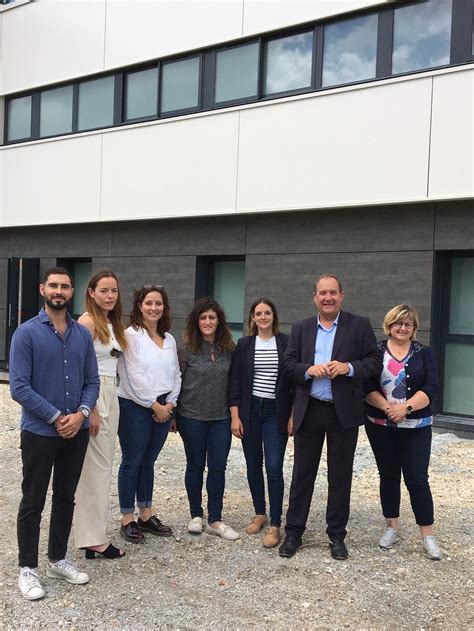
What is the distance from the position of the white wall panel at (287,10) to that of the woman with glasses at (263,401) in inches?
257

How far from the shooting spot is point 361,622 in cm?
352

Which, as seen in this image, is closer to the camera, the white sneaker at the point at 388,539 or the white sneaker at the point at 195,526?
the white sneaker at the point at 388,539

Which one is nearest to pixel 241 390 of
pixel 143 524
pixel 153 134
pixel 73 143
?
pixel 143 524

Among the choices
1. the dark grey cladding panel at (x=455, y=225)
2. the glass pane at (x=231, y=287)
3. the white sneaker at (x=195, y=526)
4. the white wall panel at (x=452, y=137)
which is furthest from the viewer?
the glass pane at (x=231, y=287)

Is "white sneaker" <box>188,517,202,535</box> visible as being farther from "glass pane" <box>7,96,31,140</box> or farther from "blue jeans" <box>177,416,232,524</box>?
"glass pane" <box>7,96,31,140</box>

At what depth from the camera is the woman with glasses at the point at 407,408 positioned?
175 inches

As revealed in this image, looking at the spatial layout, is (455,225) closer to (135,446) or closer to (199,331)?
(199,331)

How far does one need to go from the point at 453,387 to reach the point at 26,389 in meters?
7.07

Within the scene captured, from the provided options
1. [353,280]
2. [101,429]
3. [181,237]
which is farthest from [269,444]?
[181,237]

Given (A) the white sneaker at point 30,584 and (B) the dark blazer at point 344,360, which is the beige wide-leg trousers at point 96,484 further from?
(B) the dark blazer at point 344,360

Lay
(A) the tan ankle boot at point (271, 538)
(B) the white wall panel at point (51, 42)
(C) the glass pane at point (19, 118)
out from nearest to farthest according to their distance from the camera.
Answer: (A) the tan ankle boot at point (271, 538) < (B) the white wall panel at point (51, 42) < (C) the glass pane at point (19, 118)

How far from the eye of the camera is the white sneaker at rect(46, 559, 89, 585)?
393 cm

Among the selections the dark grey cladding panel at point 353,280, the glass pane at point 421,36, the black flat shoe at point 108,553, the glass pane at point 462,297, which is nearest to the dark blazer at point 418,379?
the black flat shoe at point 108,553

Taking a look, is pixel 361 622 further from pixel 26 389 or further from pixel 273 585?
pixel 26 389
